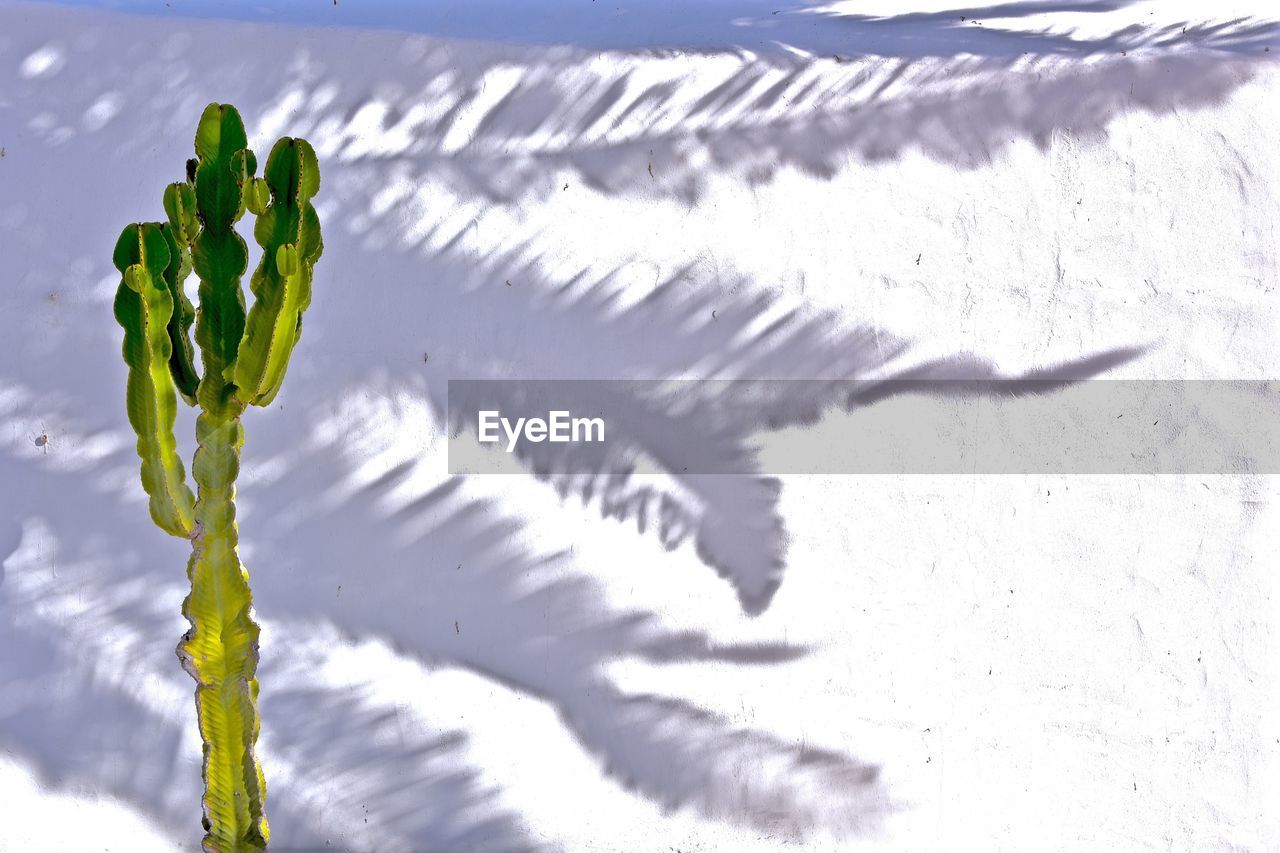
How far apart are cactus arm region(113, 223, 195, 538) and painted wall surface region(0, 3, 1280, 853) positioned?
72cm

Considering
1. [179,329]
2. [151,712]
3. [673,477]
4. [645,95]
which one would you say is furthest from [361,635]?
[645,95]

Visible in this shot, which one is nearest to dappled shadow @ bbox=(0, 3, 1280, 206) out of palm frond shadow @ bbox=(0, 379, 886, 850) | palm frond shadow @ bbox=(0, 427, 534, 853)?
palm frond shadow @ bbox=(0, 379, 886, 850)

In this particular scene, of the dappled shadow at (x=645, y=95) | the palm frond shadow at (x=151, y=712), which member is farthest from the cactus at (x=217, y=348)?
the dappled shadow at (x=645, y=95)

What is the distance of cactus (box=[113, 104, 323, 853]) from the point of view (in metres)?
1.99

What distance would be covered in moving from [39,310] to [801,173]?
198 centimetres

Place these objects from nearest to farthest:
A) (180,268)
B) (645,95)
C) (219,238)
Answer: (219,238) < (180,268) < (645,95)

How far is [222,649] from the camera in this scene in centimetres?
222

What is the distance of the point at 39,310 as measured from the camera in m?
2.85

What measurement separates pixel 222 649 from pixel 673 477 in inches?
48.1

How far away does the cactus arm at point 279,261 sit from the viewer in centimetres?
201

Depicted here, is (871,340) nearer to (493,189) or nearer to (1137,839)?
(493,189)

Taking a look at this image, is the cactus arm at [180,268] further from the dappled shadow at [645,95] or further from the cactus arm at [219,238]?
the dappled shadow at [645,95]

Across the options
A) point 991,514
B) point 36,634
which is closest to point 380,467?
point 36,634

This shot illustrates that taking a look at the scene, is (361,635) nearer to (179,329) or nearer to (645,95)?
(179,329)
